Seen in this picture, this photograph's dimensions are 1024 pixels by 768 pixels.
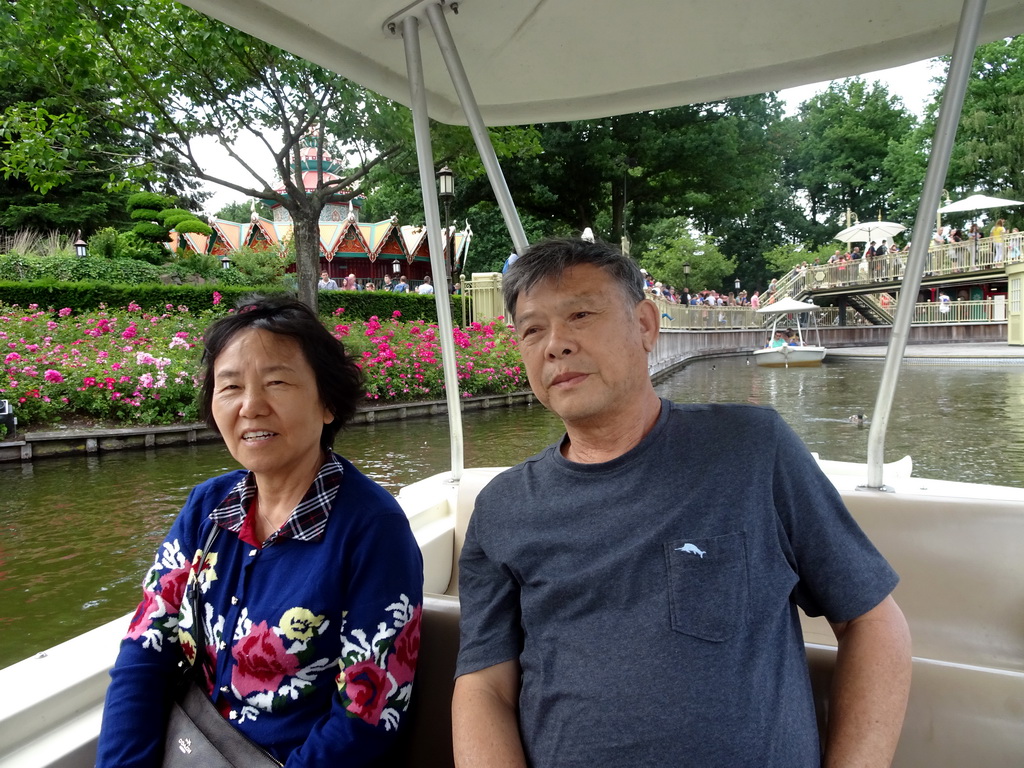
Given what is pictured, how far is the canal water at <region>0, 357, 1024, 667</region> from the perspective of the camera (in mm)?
3691

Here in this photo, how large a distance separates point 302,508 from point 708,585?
70cm

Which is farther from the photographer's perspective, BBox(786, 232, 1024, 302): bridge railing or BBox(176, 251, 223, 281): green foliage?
BBox(786, 232, 1024, 302): bridge railing

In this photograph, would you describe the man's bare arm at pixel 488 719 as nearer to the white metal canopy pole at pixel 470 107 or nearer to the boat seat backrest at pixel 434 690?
the boat seat backrest at pixel 434 690

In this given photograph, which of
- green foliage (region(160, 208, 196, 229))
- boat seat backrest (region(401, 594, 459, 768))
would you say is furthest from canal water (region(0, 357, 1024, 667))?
green foliage (region(160, 208, 196, 229))

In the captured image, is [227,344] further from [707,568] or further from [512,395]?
[512,395]

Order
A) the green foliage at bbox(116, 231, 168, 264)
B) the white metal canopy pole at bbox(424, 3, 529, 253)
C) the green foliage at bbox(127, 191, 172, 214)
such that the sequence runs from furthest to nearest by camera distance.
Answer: the green foliage at bbox(127, 191, 172, 214), the green foliage at bbox(116, 231, 168, 264), the white metal canopy pole at bbox(424, 3, 529, 253)

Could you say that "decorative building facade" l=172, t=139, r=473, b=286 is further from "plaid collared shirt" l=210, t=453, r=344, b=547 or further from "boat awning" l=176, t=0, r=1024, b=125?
"plaid collared shirt" l=210, t=453, r=344, b=547

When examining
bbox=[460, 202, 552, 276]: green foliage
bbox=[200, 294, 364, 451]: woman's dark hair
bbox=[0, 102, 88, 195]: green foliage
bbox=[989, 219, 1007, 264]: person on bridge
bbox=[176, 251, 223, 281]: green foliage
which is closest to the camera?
bbox=[200, 294, 364, 451]: woman's dark hair

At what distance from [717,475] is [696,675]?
299 mm

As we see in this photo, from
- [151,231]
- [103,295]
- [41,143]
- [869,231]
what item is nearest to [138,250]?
[151,231]

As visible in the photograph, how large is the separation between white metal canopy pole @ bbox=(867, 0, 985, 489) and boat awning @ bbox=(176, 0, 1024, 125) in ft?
1.20

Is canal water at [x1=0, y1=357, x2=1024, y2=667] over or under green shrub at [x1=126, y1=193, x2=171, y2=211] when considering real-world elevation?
under

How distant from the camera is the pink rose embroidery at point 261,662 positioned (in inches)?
46.7

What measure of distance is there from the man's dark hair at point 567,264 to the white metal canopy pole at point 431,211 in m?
0.73
